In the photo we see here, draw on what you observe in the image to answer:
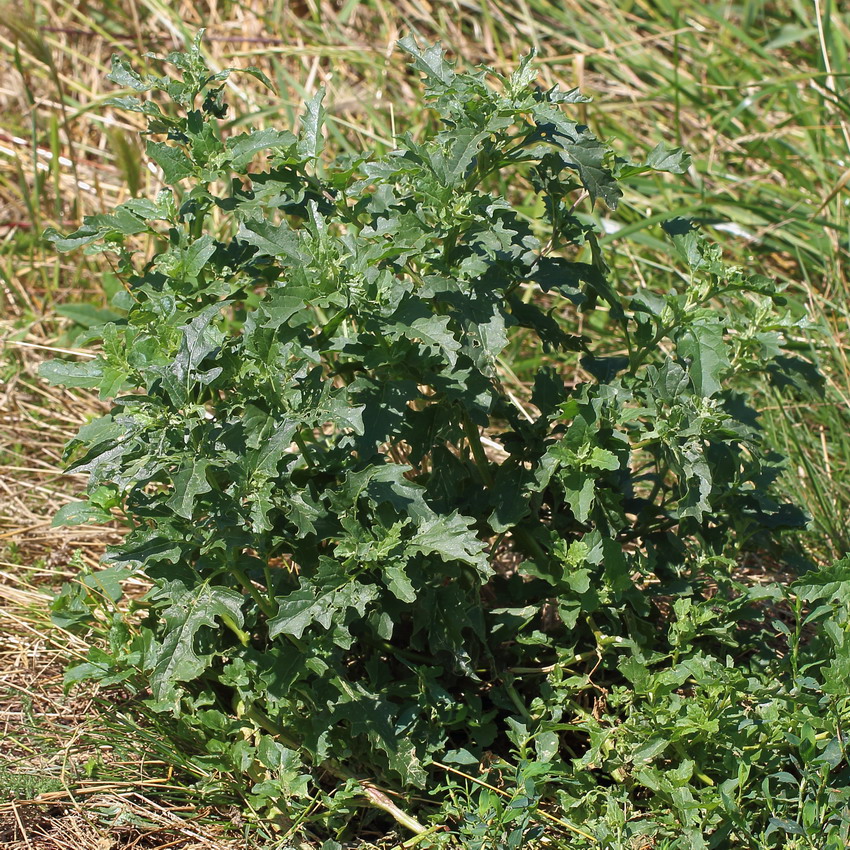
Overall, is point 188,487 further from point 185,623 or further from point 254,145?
point 254,145

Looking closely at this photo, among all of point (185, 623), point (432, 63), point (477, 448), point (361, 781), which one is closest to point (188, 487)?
point (185, 623)

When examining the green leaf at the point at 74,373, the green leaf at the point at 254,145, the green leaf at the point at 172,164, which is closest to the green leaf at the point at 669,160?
the green leaf at the point at 254,145

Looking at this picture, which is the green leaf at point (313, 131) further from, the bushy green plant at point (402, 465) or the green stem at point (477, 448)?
the green stem at point (477, 448)

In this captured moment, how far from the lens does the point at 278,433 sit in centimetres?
200

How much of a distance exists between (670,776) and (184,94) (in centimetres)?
185

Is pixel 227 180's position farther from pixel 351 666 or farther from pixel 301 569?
pixel 351 666

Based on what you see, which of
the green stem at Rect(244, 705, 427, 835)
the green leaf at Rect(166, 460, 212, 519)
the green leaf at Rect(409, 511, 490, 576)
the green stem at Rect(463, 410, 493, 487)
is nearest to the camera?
the green leaf at Rect(166, 460, 212, 519)

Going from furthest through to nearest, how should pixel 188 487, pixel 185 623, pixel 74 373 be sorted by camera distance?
pixel 74 373 < pixel 185 623 < pixel 188 487

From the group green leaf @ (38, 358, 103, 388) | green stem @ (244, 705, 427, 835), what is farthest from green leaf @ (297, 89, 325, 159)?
green stem @ (244, 705, 427, 835)

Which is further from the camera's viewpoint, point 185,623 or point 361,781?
point 361,781

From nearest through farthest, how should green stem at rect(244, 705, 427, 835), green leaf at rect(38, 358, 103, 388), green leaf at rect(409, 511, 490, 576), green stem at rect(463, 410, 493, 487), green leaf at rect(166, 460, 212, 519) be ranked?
green leaf at rect(166, 460, 212, 519) → green leaf at rect(409, 511, 490, 576) → green leaf at rect(38, 358, 103, 388) → green stem at rect(244, 705, 427, 835) → green stem at rect(463, 410, 493, 487)

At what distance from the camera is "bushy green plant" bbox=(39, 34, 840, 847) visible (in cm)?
206

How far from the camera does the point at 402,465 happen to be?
2.27 metres

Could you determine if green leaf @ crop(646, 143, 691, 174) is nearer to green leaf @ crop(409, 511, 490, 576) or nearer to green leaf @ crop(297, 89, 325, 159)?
green leaf @ crop(297, 89, 325, 159)
